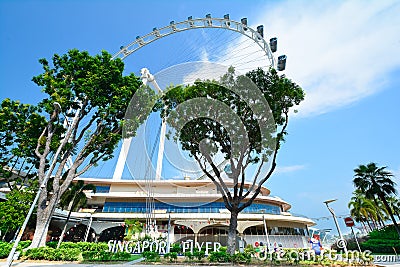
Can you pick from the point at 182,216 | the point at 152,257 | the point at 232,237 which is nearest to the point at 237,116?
the point at 232,237

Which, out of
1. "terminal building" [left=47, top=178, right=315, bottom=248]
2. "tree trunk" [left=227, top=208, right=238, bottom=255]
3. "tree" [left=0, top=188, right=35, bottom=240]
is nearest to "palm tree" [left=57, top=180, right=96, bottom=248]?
"terminal building" [left=47, top=178, right=315, bottom=248]

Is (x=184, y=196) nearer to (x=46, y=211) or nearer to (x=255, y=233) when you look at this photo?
(x=255, y=233)

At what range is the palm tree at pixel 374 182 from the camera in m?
32.9

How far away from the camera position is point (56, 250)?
17062 millimetres

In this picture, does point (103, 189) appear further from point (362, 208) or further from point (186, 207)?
point (362, 208)

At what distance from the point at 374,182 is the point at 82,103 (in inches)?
1361

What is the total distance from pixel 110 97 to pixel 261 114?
39.2 feet

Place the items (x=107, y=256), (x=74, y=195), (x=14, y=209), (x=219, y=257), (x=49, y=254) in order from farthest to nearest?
(x=74, y=195) → (x=14, y=209) → (x=49, y=254) → (x=107, y=256) → (x=219, y=257)

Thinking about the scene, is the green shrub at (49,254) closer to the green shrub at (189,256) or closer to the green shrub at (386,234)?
the green shrub at (189,256)

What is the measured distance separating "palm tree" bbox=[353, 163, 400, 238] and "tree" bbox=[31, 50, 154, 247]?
29.2 m

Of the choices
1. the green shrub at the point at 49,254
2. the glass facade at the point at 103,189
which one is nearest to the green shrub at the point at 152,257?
the green shrub at the point at 49,254

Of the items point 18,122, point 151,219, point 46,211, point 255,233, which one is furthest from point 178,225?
point 18,122

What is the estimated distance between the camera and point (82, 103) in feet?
69.4
